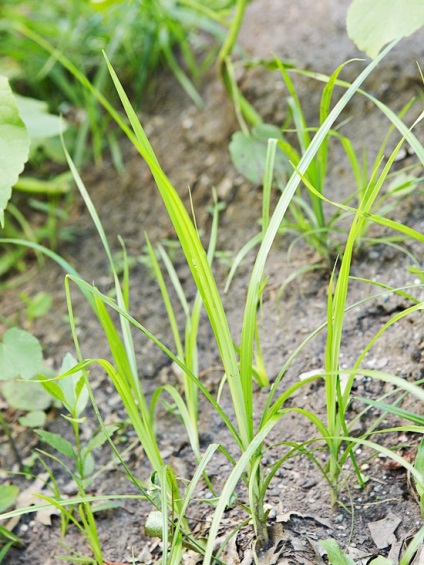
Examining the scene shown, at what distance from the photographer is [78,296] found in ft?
6.49

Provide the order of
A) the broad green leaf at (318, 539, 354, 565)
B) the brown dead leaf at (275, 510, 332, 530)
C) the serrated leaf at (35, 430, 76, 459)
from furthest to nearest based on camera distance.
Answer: the serrated leaf at (35, 430, 76, 459) < the brown dead leaf at (275, 510, 332, 530) < the broad green leaf at (318, 539, 354, 565)

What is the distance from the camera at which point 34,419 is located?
1.52 metres

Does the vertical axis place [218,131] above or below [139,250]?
above

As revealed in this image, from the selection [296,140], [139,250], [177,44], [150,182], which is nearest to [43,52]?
[177,44]

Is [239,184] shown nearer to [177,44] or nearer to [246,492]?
[177,44]

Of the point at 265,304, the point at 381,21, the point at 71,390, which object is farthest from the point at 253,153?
the point at 71,390

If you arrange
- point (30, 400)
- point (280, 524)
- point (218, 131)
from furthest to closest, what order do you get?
1. point (218, 131)
2. point (30, 400)
3. point (280, 524)

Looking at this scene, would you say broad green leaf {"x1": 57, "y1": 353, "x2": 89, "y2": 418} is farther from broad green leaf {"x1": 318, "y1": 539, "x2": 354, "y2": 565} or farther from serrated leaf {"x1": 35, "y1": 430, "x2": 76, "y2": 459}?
broad green leaf {"x1": 318, "y1": 539, "x2": 354, "y2": 565}

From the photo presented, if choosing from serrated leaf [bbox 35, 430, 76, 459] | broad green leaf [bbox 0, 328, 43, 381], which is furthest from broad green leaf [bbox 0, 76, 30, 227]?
serrated leaf [bbox 35, 430, 76, 459]

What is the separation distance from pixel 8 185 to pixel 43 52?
55.7 inches

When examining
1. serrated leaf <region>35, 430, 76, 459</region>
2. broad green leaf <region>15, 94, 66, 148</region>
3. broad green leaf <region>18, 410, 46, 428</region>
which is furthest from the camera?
broad green leaf <region>15, 94, 66, 148</region>

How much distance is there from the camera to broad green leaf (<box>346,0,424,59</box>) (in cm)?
123

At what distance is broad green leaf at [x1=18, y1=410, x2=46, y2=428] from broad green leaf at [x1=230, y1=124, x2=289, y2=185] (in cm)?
76

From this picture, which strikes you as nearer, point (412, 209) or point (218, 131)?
point (412, 209)
